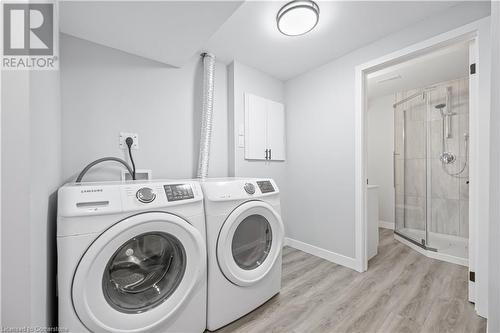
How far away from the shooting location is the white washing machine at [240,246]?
122 centimetres

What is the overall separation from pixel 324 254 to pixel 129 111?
2383 millimetres

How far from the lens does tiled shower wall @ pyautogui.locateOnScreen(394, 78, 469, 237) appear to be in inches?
106

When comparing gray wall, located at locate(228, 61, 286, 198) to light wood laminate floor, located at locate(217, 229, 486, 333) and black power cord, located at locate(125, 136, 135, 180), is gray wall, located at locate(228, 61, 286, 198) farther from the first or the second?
light wood laminate floor, located at locate(217, 229, 486, 333)

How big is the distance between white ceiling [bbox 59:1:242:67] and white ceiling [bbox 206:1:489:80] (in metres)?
0.41

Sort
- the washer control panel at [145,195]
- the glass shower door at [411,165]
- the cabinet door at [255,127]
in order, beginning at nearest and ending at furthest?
the washer control panel at [145,195], the cabinet door at [255,127], the glass shower door at [411,165]

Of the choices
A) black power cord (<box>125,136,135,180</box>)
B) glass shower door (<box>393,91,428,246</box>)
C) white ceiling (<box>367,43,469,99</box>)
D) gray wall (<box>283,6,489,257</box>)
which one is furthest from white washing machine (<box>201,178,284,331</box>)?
glass shower door (<box>393,91,428,246</box>)

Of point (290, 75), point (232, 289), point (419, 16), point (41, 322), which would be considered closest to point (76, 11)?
point (41, 322)

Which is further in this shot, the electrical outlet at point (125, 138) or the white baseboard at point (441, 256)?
the white baseboard at point (441, 256)

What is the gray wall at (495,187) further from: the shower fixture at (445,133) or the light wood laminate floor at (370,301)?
the shower fixture at (445,133)

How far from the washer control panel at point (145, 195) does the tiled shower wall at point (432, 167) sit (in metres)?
3.39

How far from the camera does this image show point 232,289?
1.28 meters

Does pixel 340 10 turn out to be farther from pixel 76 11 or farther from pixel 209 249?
pixel 209 249

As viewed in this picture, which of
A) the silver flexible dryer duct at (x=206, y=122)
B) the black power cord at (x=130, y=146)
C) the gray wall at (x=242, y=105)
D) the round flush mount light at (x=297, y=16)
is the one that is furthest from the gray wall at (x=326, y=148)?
the black power cord at (x=130, y=146)

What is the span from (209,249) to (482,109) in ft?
6.55
